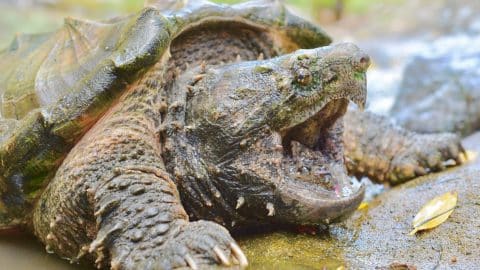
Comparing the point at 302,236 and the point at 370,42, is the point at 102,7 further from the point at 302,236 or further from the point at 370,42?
the point at 302,236

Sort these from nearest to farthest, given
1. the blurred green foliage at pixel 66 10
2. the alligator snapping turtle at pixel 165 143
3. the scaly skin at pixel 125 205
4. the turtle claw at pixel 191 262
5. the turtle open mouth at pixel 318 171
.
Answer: the turtle claw at pixel 191 262 → the scaly skin at pixel 125 205 → the alligator snapping turtle at pixel 165 143 → the turtle open mouth at pixel 318 171 → the blurred green foliage at pixel 66 10

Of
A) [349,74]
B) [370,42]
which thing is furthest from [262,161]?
[370,42]

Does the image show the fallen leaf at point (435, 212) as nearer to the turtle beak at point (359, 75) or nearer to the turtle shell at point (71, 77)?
the turtle beak at point (359, 75)

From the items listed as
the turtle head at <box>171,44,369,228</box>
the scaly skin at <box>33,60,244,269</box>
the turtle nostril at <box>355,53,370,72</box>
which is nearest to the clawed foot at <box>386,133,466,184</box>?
the turtle head at <box>171,44,369,228</box>

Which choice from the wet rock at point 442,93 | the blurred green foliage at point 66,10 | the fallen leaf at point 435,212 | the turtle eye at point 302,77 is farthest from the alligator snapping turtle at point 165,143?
the blurred green foliage at point 66,10

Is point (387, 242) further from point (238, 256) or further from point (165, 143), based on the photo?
point (165, 143)

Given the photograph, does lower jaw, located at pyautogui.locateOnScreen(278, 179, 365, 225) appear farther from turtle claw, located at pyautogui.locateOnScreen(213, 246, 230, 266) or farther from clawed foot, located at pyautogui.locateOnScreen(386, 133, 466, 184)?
clawed foot, located at pyautogui.locateOnScreen(386, 133, 466, 184)

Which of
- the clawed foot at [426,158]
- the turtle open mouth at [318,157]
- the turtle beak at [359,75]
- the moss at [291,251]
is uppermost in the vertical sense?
the turtle beak at [359,75]

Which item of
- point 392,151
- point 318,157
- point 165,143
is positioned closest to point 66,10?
point 392,151
